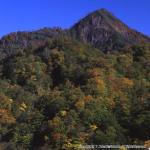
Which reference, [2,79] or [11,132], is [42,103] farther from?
[2,79]

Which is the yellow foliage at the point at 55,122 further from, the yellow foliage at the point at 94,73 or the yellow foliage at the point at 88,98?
the yellow foliage at the point at 94,73

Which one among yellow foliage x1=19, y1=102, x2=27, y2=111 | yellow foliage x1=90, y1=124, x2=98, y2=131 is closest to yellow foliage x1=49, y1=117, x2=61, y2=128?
yellow foliage x1=90, y1=124, x2=98, y2=131

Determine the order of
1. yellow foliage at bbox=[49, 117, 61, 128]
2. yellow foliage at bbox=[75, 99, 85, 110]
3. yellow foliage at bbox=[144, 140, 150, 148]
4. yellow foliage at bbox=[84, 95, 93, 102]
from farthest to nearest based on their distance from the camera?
yellow foliage at bbox=[84, 95, 93, 102]
yellow foliage at bbox=[75, 99, 85, 110]
yellow foliage at bbox=[49, 117, 61, 128]
yellow foliage at bbox=[144, 140, 150, 148]

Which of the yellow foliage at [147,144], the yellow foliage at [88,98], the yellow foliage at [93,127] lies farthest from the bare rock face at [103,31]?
the yellow foliage at [147,144]

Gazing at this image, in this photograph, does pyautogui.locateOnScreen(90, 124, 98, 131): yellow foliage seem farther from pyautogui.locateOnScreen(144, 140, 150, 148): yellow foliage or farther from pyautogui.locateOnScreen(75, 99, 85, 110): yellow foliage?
pyautogui.locateOnScreen(144, 140, 150, 148): yellow foliage

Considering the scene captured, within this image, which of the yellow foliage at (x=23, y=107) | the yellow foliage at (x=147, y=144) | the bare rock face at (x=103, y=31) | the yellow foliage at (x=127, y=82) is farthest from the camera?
the bare rock face at (x=103, y=31)

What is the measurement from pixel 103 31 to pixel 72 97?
88.2m

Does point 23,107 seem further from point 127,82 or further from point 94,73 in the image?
point 127,82

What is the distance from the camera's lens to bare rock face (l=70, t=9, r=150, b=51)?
16338cm

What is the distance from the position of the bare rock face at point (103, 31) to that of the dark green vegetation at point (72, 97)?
4324 cm

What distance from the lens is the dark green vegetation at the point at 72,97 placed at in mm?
74438

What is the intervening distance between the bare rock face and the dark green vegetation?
43.2m

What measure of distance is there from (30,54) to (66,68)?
13.3 metres

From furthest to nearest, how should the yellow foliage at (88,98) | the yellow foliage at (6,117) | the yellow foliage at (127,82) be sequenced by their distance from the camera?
the yellow foliage at (127,82)
the yellow foliage at (6,117)
the yellow foliage at (88,98)
